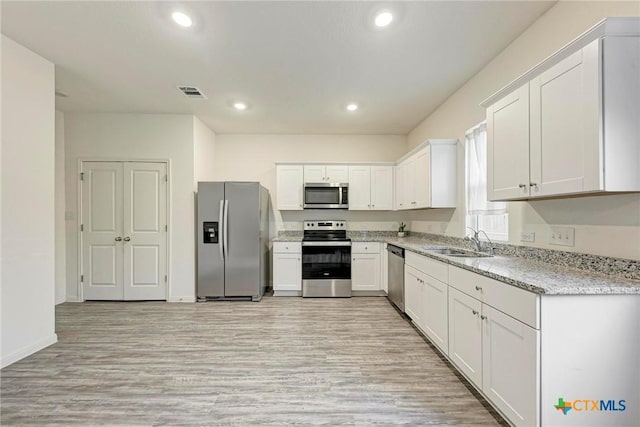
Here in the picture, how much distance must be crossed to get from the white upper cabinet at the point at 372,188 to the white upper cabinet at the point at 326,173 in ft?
0.54

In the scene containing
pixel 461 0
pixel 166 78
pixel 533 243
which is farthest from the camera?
pixel 166 78

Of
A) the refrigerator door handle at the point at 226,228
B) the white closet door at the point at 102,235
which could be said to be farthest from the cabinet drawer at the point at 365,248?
the white closet door at the point at 102,235

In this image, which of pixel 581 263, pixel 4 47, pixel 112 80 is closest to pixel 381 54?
pixel 581 263

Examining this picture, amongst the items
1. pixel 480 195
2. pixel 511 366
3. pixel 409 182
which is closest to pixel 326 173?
pixel 409 182

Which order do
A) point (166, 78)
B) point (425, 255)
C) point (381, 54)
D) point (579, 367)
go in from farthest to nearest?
point (166, 78), point (425, 255), point (381, 54), point (579, 367)

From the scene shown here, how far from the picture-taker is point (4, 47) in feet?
8.14

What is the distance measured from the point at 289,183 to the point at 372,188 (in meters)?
1.44

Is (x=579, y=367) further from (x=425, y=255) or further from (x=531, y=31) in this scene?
(x=531, y=31)

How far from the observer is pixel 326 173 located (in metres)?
4.92

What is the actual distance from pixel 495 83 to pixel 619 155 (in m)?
1.65

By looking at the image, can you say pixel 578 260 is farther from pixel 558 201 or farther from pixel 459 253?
pixel 459 253

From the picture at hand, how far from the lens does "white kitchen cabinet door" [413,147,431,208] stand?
3615 mm

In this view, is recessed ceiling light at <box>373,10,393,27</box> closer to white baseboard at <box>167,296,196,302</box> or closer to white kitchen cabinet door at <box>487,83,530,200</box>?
white kitchen cabinet door at <box>487,83,530,200</box>

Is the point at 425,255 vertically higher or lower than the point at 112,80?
lower
